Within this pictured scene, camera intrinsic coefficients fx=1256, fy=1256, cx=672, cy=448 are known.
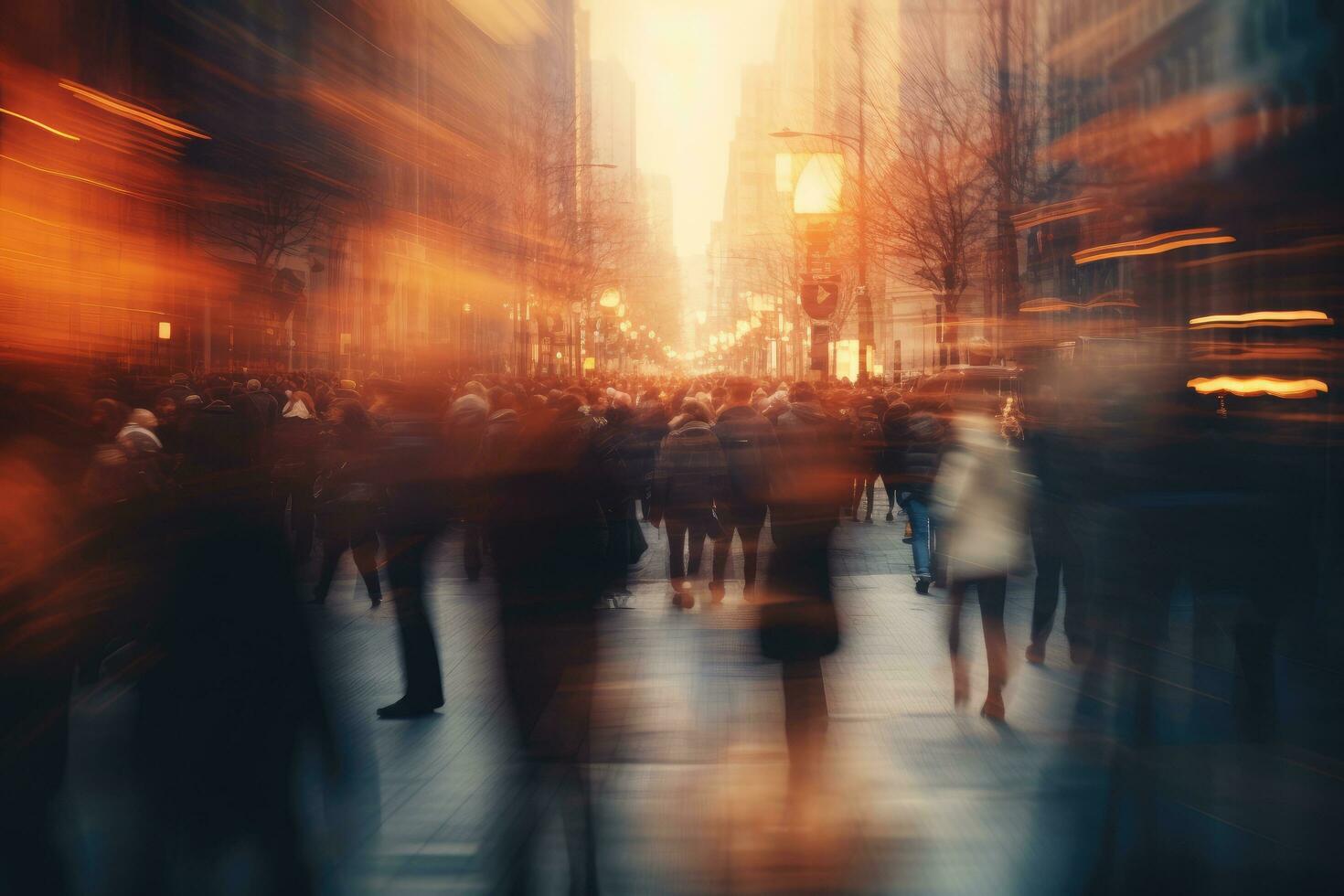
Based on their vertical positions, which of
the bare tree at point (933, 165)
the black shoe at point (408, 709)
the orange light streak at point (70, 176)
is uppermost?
the bare tree at point (933, 165)

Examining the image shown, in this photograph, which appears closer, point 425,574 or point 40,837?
point 40,837

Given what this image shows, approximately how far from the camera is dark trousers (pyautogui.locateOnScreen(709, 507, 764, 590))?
822 cm

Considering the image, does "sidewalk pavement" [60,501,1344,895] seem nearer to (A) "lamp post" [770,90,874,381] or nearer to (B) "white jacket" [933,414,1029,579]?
(B) "white jacket" [933,414,1029,579]

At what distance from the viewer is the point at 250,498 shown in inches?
219

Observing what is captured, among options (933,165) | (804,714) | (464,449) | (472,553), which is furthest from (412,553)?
(933,165)

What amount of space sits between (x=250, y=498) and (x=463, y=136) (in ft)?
17.2

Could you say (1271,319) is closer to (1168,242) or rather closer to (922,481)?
(1168,242)

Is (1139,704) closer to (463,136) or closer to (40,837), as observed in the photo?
(40,837)

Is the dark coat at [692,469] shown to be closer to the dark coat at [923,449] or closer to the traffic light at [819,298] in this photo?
the dark coat at [923,449]

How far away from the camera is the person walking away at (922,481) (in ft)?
32.1

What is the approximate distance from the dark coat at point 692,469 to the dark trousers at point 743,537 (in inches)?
10.5

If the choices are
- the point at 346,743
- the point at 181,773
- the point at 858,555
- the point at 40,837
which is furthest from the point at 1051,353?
the point at 858,555

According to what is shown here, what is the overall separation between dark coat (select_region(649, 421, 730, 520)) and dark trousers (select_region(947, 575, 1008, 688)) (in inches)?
130

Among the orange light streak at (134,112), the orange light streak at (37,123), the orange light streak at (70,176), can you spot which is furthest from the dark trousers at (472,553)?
the orange light streak at (37,123)
